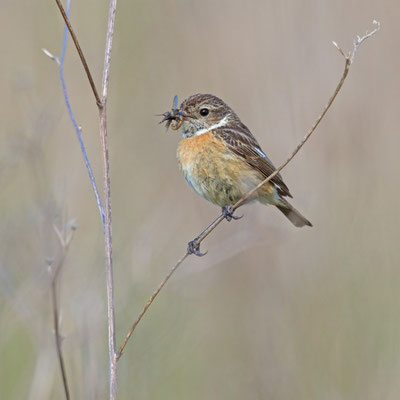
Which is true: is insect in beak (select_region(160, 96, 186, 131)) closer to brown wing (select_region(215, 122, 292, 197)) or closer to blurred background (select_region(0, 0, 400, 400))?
brown wing (select_region(215, 122, 292, 197))

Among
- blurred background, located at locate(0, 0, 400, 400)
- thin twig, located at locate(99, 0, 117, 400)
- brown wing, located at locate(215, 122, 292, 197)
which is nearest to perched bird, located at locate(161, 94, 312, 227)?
brown wing, located at locate(215, 122, 292, 197)

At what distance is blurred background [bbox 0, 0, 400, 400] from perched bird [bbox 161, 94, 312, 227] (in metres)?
0.46

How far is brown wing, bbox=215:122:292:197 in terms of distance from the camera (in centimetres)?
451

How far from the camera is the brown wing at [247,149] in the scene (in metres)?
4.51

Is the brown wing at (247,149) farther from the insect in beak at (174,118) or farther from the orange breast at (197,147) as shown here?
the insect in beak at (174,118)

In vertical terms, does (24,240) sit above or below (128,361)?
above

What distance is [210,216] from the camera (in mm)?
5789

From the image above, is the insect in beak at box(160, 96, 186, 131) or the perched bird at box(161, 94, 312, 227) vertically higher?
the insect in beak at box(160, 96, 186, 131)

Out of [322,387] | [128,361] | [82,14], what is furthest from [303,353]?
[82,14]

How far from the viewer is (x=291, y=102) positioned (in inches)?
196

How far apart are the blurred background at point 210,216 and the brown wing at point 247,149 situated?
40 centimetres

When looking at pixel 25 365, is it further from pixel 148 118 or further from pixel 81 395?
pixel 148 118

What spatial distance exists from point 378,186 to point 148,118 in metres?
1.99

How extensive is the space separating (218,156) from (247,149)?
0.26 m
